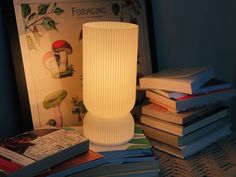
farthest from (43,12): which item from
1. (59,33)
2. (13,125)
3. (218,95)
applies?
(218,95)

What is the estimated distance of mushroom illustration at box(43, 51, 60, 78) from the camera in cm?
101

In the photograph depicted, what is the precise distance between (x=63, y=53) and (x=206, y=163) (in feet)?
1.64

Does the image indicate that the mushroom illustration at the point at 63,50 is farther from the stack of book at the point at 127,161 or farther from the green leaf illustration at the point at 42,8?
the stack of book at the point at 127,161

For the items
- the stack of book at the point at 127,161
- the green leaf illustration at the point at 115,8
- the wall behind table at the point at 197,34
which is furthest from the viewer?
the wall behind table at the point at 197,34

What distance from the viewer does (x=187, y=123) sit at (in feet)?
3.44

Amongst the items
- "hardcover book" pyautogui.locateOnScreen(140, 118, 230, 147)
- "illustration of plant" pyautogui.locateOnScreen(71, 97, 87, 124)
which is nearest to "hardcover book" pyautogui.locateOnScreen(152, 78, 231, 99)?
"hardcover book" pyautogui.locateOnScreen(140, 118, 230, 147)

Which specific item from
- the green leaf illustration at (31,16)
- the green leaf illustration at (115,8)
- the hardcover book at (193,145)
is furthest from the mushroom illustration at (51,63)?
the hardcover book at (193,145)

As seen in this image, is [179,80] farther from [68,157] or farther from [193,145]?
[68,157]

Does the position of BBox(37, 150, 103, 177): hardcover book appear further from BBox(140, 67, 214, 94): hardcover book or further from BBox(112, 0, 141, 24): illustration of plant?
BBox(112, 0, 141, 24): illustration of plant

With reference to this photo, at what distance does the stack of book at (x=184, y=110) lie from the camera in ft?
3.42

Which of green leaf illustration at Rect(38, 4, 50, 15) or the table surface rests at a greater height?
green leaf illustration at Rect(38, 4, 50, 15)

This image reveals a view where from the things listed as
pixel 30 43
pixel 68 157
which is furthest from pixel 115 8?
pixel 68 157

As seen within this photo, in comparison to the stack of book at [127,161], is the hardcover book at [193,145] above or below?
below

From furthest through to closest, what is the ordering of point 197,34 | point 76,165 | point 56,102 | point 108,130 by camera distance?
point 197,34 → point 56,102 → point 108,130 → point 76,165
